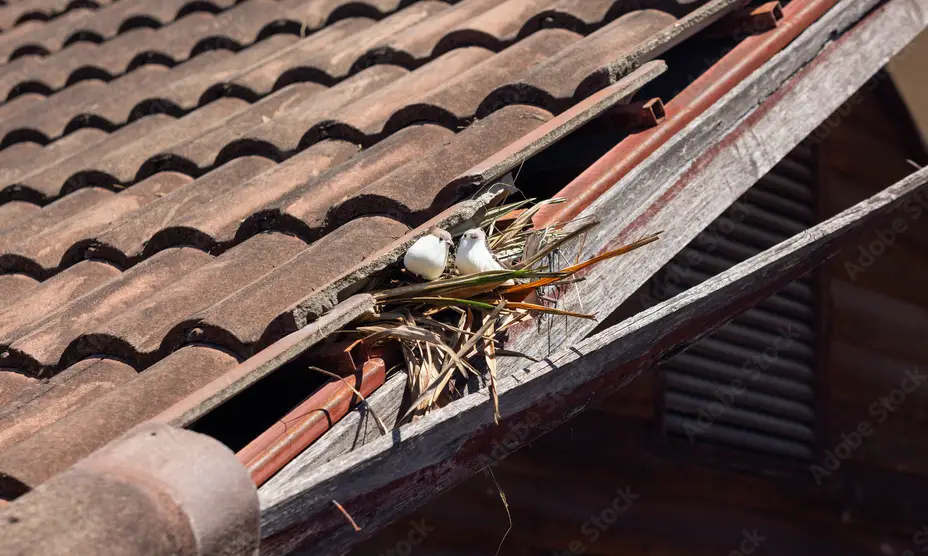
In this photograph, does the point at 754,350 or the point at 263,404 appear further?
the point at 754,350

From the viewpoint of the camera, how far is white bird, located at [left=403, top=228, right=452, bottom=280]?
1776mm

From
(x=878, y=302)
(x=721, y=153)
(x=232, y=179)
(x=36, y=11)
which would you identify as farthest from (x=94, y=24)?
(x=878, y=302)

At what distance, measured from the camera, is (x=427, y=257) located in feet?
5.82

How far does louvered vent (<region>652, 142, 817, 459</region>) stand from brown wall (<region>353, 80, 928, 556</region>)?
0.07 meters

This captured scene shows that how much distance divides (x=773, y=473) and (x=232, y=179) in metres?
2.86

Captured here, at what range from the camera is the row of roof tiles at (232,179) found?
1768 millimetres

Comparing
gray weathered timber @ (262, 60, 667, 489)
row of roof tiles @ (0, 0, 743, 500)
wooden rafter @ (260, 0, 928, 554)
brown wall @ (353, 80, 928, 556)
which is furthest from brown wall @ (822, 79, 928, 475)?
gray weathered timber @ (262, 60, 667, 489)

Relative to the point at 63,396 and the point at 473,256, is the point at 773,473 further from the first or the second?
the point at 63,396

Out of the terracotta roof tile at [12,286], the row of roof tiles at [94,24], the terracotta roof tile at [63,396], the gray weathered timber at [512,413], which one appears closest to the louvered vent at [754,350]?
the gray weathered timber at [512,413]

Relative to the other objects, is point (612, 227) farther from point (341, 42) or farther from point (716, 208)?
point (341, 42)

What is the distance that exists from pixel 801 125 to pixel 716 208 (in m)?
0.38

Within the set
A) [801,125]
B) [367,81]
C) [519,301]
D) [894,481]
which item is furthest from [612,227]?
[894,481]

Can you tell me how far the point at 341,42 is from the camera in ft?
10.5

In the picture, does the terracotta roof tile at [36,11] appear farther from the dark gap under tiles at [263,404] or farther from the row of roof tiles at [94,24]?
the dark gap under tiles at [263,404]
